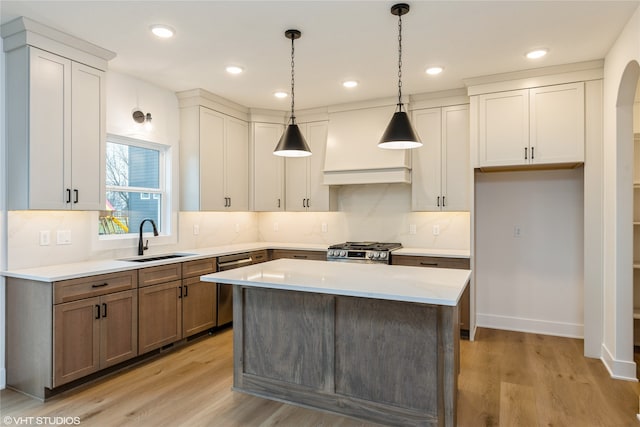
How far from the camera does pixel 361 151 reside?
4602 millimetres

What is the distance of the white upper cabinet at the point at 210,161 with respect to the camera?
4.29 metres

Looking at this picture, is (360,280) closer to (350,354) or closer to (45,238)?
(350,354)

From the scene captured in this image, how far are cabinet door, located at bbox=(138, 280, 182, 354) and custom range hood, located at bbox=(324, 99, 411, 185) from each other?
2.15 meters

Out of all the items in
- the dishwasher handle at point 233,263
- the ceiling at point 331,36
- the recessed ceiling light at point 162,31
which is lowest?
the dishwasher handle at point 233,263

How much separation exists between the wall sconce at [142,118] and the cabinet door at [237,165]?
36.3 inches

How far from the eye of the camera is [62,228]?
323 cm

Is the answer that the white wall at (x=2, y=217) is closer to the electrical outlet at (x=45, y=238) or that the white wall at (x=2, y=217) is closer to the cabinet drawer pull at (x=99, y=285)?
the electrical outlet at (x=45, y=238)

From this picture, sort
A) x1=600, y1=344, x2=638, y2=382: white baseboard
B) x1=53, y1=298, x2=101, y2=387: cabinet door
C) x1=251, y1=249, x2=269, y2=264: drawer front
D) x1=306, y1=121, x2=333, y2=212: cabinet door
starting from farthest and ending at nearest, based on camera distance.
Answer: x1=306, y1=121, x2=333, y2=212: cabinet door → x1=251, y1=249, x2=269, y2=264: drawer front → x1=600, y1=344, x2=638, y2=382: white baseboard → x1=53, y1=298, x2=101, y2=387: cabinet door

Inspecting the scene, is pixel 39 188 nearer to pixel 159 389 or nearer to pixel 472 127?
pixel 159 389

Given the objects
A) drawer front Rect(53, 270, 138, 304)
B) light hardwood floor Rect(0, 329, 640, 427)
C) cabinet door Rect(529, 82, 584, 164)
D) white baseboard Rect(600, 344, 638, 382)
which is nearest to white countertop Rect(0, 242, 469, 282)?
drawer front Rect(53, 270, 138, 304)

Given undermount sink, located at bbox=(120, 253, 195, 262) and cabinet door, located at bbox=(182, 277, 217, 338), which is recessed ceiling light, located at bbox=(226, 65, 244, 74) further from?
cabinet door, located at bbox=(182, 277, 217, 338)

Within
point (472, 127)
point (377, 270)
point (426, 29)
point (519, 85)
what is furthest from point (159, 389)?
point (519, 85)

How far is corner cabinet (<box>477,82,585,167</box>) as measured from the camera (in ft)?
11.7

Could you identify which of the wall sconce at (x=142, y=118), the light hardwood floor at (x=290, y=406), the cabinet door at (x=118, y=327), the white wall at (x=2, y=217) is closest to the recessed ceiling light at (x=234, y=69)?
the wall sconce at (x=142, y=118)
